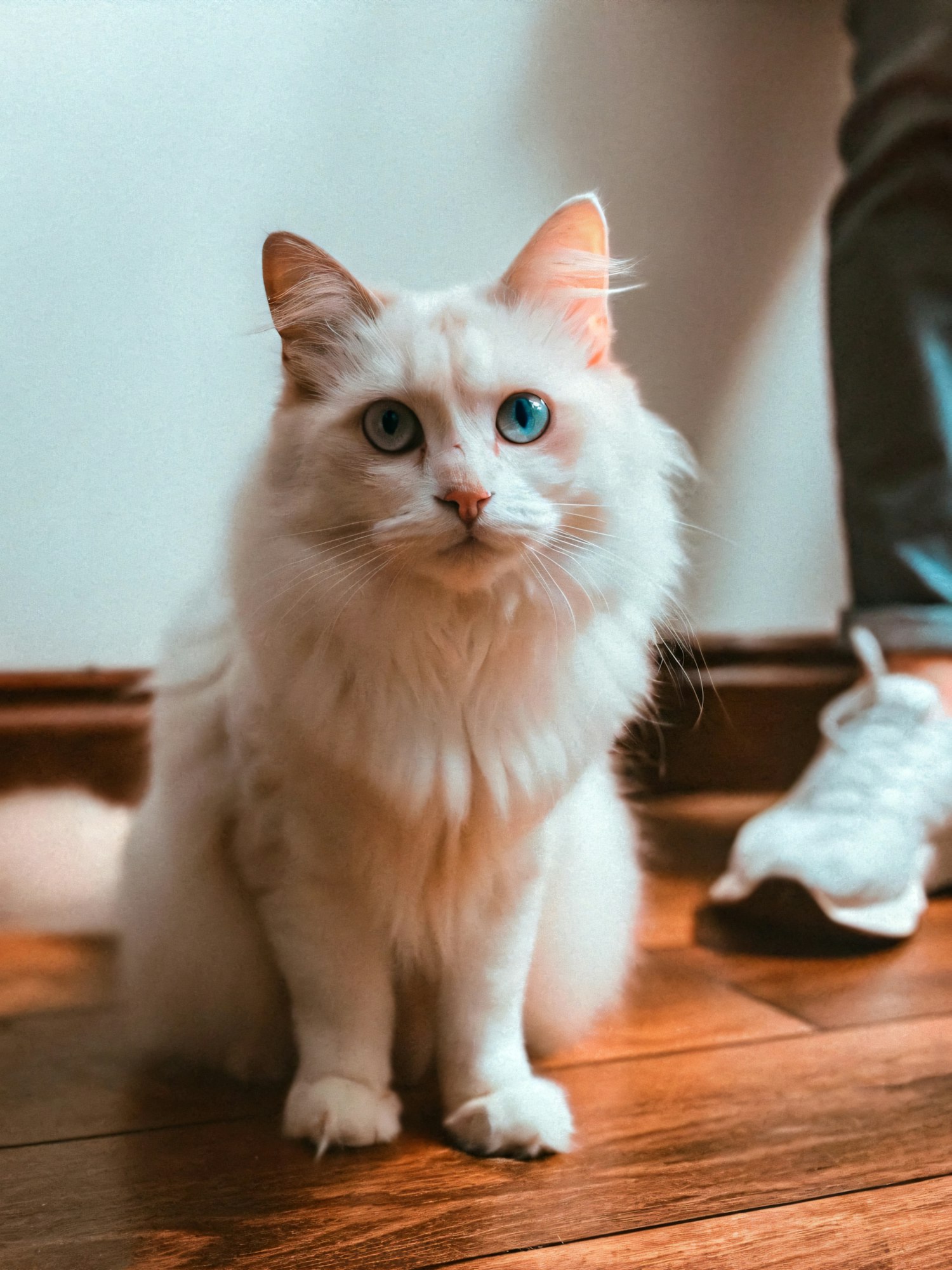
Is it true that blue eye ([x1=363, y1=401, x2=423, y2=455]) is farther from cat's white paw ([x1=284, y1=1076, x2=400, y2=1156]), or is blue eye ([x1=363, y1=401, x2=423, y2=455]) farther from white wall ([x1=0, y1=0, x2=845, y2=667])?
cat's white paw ([x1=284, y1=1076, x2=400, y2=1156])

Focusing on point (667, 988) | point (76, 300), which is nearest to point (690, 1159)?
point (667, 988)

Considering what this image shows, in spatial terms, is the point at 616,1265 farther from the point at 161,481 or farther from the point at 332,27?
the point at 332,27

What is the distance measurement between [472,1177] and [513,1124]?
0.05m

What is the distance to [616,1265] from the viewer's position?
620 mm

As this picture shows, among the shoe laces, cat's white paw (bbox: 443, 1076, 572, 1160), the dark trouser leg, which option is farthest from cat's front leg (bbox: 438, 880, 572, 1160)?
the dark trouser leg

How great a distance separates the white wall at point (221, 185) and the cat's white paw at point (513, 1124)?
0.48 m

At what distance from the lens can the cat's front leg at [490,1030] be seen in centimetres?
78

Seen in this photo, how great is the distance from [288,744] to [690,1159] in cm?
42

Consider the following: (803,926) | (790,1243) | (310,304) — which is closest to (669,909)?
(803,926)

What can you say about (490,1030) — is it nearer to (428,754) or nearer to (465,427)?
(428,754)

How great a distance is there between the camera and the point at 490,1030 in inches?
32.2

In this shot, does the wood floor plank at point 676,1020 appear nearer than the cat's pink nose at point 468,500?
No

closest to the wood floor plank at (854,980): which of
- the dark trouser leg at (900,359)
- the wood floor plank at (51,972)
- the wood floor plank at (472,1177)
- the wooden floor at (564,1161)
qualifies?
the wooden floor at (564,1161)

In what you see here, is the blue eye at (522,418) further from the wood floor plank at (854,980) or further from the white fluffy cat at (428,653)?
the wood floor plank at (854,980)
